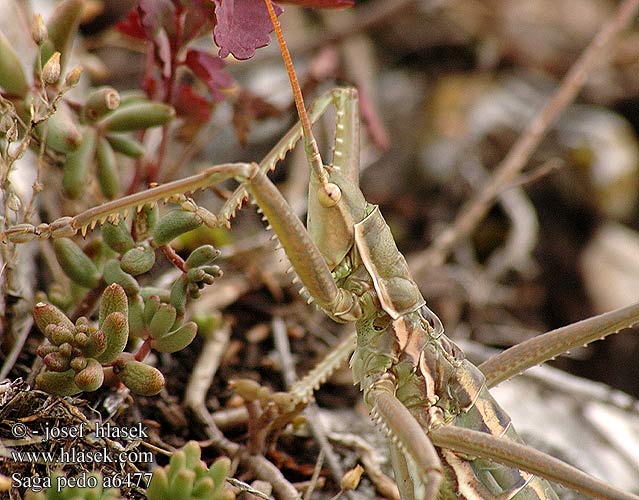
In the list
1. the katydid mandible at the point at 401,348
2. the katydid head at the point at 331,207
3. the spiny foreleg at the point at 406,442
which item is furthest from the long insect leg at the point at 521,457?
the katydid head at the point at 331,207

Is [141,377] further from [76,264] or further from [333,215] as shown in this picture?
[333,215]

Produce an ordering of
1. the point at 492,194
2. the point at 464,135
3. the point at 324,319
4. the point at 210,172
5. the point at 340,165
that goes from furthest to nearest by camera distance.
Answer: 1. the point at 464,135
2. the point at 492,194
3. the point at 324,319
4. the point at 340,165
5. the point at 210,172

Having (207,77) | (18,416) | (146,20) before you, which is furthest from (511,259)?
(18,416)

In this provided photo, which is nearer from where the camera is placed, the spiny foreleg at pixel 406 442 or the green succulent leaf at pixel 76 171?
the spiny foreleg at pixel 406 442

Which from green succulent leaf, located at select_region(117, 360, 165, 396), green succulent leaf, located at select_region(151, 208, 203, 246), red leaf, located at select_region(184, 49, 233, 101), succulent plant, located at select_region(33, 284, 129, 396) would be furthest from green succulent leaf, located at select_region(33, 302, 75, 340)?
red leaf, located at select_region(184, 49, 233, 101)

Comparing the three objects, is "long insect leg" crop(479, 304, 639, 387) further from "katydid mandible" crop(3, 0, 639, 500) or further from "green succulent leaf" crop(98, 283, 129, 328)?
"green succulent leaf" crop(98, 283, 129, 328)

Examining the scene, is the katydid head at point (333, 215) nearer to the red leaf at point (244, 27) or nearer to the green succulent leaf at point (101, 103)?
the red leaf at point (244, 27)

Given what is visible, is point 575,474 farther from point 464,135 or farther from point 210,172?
point 464,135
